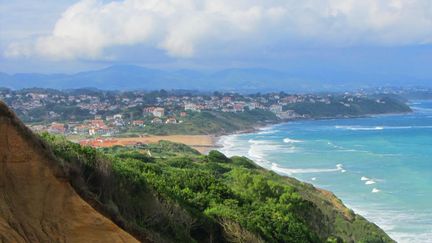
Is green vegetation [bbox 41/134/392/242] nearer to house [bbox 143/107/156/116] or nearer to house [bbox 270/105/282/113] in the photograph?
house [bbox 143/107/156/116]

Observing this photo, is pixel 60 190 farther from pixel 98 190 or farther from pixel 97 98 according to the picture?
pixel 97 98

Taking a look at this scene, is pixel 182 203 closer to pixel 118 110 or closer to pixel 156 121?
pixel 156 121

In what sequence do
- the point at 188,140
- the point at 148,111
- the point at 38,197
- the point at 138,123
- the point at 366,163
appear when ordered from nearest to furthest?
1. the point at 38,197
2. the point at 366,163
3. the point at 188,140
4. the point at 138,123
5. the point at 148,111

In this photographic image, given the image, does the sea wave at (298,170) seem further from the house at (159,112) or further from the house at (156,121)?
the house at (159,112)

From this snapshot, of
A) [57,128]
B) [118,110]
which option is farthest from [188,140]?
[118,110]

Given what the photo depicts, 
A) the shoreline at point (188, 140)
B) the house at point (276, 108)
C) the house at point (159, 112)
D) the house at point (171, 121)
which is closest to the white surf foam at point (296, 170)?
the shoreline at point (188, 140)

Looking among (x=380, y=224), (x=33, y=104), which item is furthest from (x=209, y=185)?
(x=33, y=104)
